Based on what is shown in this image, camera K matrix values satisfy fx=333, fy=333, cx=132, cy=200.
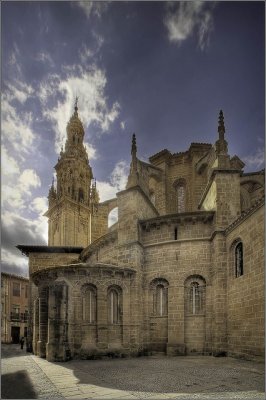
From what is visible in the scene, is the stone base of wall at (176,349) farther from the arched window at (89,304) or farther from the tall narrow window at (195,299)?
the arched window at (89,304)

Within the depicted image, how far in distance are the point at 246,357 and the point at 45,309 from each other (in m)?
9.14

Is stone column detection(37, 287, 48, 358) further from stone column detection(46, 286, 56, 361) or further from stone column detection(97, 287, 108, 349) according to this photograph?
stone column detection(97, 287, 108, 349)

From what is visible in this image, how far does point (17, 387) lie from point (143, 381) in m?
3.21

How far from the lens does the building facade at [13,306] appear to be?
4653 centimetres

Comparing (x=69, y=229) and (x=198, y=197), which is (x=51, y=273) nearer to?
(x=198, y=197)

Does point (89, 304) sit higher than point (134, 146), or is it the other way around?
point (134, 146)

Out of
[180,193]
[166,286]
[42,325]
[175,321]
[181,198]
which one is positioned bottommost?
[42,325]

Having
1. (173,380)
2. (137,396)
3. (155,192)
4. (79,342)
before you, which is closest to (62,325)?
(79,342)

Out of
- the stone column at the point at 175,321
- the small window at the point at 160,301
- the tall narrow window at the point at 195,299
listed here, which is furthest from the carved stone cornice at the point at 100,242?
the tall narrow window at the point at 195,299

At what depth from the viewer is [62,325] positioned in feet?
47.7

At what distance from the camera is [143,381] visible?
29.1 ft

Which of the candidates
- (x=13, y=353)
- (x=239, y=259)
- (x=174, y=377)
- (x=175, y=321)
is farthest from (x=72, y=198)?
(x=174, y=377)

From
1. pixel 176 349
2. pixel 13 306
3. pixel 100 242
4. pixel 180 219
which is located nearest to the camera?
pixel 176 349

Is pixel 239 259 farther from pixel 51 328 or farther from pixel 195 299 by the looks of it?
pixel 51 328
